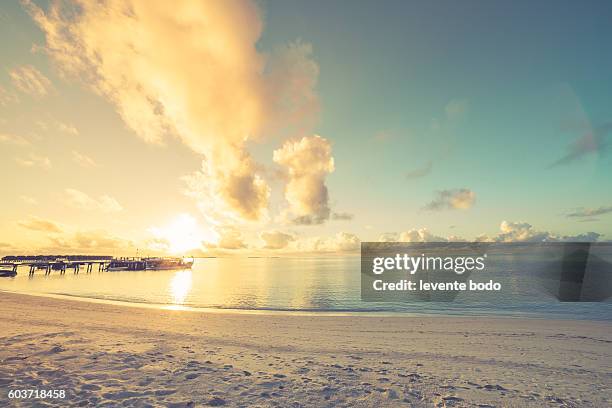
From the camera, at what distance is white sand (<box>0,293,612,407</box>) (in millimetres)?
7488

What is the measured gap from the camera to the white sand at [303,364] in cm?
749

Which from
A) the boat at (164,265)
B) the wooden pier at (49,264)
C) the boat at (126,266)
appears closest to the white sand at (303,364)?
the wooden pier at (49,264)

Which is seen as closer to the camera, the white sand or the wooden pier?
the white sand

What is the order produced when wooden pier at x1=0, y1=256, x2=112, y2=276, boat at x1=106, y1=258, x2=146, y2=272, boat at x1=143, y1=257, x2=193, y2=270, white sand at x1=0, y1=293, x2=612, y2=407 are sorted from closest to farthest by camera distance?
white sand at x1=0, y1=293, x2=612, y2=407, wooden pier at x1=0, y1=256, x2=112, y2=276, boat at x1=106, y1=258, x2=146, y2=272, boat at x1=143, y1=257, x2=193, y2=270

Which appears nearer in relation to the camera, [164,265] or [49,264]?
[49,264]

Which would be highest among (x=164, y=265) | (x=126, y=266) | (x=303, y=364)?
(x=303, y=364)

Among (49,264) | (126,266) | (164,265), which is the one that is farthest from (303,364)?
(164,265)

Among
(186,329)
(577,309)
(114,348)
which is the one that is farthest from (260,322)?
(577,309)

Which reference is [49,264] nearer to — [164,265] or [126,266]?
[126,266]

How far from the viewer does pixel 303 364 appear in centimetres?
1041

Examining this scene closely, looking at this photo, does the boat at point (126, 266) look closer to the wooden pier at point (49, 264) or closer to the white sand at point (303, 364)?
the wooden pier at point (49, 264)

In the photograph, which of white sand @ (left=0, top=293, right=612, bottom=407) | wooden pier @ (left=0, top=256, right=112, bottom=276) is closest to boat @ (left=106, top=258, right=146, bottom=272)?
wooden pier @ (left=0, top=256, right=112, bottom=276)

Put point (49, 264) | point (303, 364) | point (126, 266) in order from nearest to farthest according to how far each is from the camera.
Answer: point (303, 364)
point (49, 264)
point (126, 266)

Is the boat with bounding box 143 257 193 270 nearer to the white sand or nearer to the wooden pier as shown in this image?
the wooden pier
